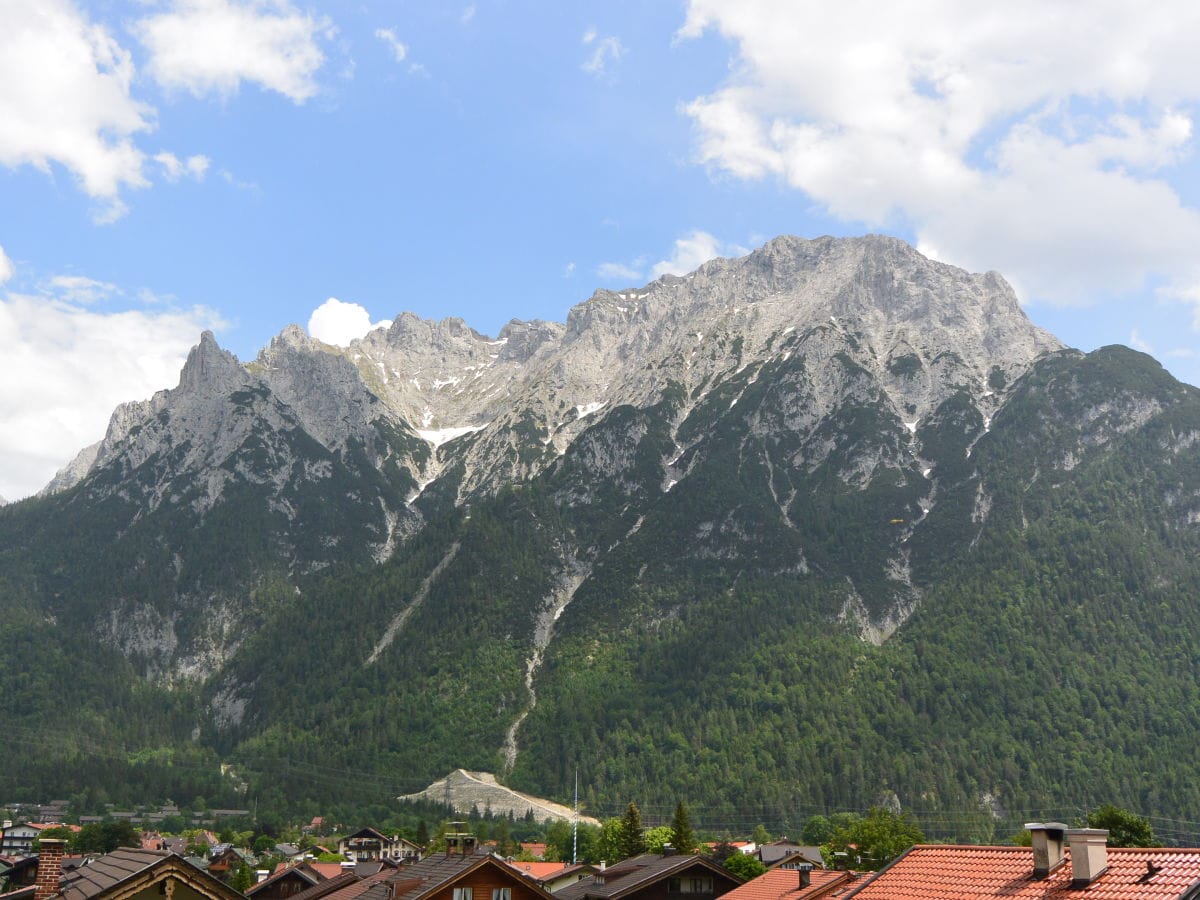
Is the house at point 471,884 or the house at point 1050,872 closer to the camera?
the house at point 1050,872

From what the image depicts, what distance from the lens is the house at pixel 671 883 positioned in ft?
213

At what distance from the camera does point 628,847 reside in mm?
114188

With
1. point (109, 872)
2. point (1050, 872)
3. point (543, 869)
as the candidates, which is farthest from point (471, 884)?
point (543, 869)

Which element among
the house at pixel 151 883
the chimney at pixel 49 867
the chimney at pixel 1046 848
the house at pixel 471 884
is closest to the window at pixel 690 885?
the house at pixel 471 884

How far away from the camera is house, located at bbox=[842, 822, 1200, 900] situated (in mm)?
26156

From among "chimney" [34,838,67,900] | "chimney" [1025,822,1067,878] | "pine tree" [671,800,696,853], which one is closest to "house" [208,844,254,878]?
"pine tree" [671,800,696,853]

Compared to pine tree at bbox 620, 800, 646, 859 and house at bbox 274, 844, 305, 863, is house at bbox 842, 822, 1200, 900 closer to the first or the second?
pine tree at bbox 620, 800, 646, 859

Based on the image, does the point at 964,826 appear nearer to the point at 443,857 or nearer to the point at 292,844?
the point at 292,844

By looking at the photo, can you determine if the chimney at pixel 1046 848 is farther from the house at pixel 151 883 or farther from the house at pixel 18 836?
the house at pixel 18 836

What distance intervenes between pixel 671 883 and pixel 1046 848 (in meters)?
41.2

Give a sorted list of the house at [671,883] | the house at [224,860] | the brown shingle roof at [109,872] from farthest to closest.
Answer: the house at [224,860] → the house at [671,883] → the brown shingle roof at [109,872]

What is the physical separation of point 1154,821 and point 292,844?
475 feet

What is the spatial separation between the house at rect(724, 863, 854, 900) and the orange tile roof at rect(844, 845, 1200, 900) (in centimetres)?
1776

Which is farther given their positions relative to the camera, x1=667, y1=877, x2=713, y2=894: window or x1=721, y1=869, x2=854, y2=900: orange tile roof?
x1=667, y1=877, x2=713, y2=894: window
